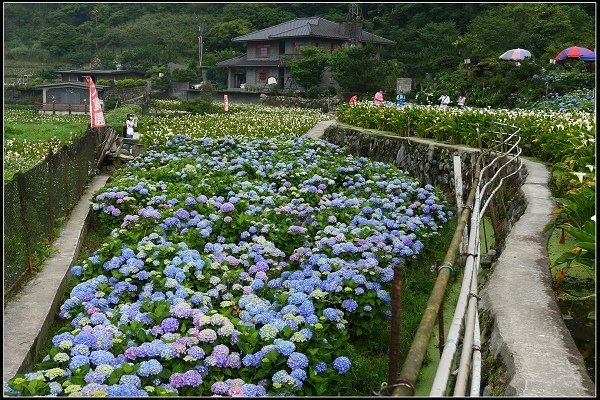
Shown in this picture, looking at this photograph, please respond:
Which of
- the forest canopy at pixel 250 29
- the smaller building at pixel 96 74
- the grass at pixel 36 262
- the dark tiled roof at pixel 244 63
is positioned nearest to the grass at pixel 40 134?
the grass at pixel 36 262

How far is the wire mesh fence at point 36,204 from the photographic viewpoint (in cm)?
571

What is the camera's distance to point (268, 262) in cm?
571

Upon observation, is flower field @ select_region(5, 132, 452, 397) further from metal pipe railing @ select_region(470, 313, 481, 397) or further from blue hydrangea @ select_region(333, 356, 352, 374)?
metal pipe railing @ select_region(470, 313, 481, 397)

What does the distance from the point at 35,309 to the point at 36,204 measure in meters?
1.84

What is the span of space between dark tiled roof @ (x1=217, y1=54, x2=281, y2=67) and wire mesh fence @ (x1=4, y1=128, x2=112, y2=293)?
35143 millimetres

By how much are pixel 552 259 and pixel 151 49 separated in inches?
2342

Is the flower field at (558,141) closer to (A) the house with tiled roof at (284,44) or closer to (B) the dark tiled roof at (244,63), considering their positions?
(A) the house with tiled roof at (284,44)

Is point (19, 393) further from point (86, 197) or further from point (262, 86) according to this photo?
point (262, 86)

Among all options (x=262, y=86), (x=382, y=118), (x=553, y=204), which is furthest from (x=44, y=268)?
(x=262, y=86)

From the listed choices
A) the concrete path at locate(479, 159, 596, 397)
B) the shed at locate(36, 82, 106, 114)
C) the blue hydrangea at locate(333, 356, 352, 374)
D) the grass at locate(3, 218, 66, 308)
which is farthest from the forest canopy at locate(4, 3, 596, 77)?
the blue hydrangea at locate(333, 356, 352, 374)

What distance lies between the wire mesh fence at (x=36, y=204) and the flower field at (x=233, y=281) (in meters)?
0.59

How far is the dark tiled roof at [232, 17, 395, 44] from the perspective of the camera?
42469 mm

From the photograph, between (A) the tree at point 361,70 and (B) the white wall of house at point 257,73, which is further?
(B) the white wall of house at point 257,73

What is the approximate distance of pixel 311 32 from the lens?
1647 inches
